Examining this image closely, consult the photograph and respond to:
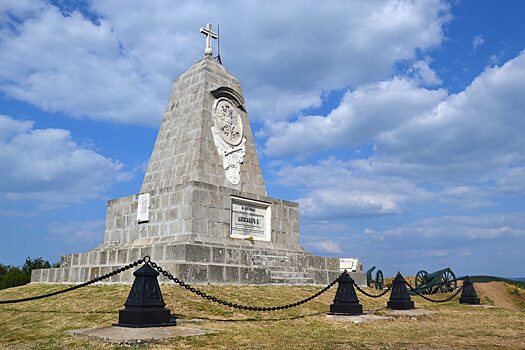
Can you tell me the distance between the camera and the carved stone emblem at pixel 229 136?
586 inches

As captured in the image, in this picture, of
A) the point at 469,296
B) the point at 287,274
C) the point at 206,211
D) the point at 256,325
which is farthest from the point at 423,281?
the point at 256,325

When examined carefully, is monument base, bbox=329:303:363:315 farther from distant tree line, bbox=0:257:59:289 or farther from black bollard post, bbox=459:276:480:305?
distant tree line, bbox=0:257:59:289

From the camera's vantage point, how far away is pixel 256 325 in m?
7.82

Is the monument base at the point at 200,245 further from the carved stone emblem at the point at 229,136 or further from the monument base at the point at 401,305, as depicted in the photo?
the monument base at the point at 401,305

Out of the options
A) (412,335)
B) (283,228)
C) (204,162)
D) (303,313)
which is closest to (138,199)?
(204,162)

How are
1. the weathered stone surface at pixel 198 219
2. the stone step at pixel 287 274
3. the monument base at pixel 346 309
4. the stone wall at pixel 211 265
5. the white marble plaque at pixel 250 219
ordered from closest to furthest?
1. the monument base at pixel 346 309
2. the stone wall at pixel 211 265
3. the weathered stone surface at pixel 198 219
4. the stone step at pixel 287 274
5. the white marble plaque at pixel 250 219

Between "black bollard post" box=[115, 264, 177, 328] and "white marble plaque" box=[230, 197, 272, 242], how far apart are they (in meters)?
6.70

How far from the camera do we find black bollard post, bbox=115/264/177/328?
675 centimetres

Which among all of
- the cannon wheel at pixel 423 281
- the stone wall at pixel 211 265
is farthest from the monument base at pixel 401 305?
the cannon wheel at pixel 423 281

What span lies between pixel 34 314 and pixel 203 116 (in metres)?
7.59

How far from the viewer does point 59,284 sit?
13.6m

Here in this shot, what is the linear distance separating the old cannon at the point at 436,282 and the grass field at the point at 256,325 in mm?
8221

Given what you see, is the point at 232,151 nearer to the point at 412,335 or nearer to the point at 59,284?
the point at 59,284

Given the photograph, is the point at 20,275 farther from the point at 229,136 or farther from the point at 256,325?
the point at 256,325
